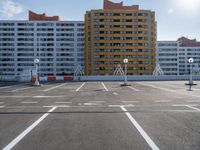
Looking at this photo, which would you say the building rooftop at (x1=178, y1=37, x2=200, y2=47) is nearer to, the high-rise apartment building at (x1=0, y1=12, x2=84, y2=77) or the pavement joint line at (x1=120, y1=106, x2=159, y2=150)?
the high-rise apartment building at (x1=0, y1=12, x2=84, y2=77)

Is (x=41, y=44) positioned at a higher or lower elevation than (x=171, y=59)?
higher

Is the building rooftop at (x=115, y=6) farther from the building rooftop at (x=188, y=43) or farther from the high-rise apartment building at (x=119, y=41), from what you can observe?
the building rooftop at (x=188, y=43)

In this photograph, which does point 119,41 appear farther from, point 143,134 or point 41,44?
point 143,134

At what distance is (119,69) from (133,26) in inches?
805

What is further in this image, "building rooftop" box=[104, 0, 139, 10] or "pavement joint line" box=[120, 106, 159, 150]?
"building rooftop" box=[104, 0, 139, 10]

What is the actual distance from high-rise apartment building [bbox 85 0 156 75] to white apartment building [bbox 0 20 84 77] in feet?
54.6

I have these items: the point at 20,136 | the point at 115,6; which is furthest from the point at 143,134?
the point at 115,6

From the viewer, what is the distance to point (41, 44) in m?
97.6

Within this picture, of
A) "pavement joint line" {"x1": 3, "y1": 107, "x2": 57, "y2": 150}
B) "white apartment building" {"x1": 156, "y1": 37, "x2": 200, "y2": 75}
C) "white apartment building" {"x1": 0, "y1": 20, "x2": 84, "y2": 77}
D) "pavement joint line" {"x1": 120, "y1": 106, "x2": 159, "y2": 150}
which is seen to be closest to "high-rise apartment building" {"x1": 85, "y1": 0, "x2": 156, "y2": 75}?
"white apartment building" {"x1": 0, "y1": 20, "x2": 84, "y2": 77}

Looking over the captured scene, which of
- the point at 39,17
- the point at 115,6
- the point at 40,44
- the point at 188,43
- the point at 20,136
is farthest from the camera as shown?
the point at 188,43

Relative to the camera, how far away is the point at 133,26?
271 ft

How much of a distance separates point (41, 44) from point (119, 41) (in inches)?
1660

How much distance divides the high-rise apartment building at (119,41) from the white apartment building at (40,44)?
16.6 m

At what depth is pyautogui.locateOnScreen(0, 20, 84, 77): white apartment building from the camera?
97.2 metres
